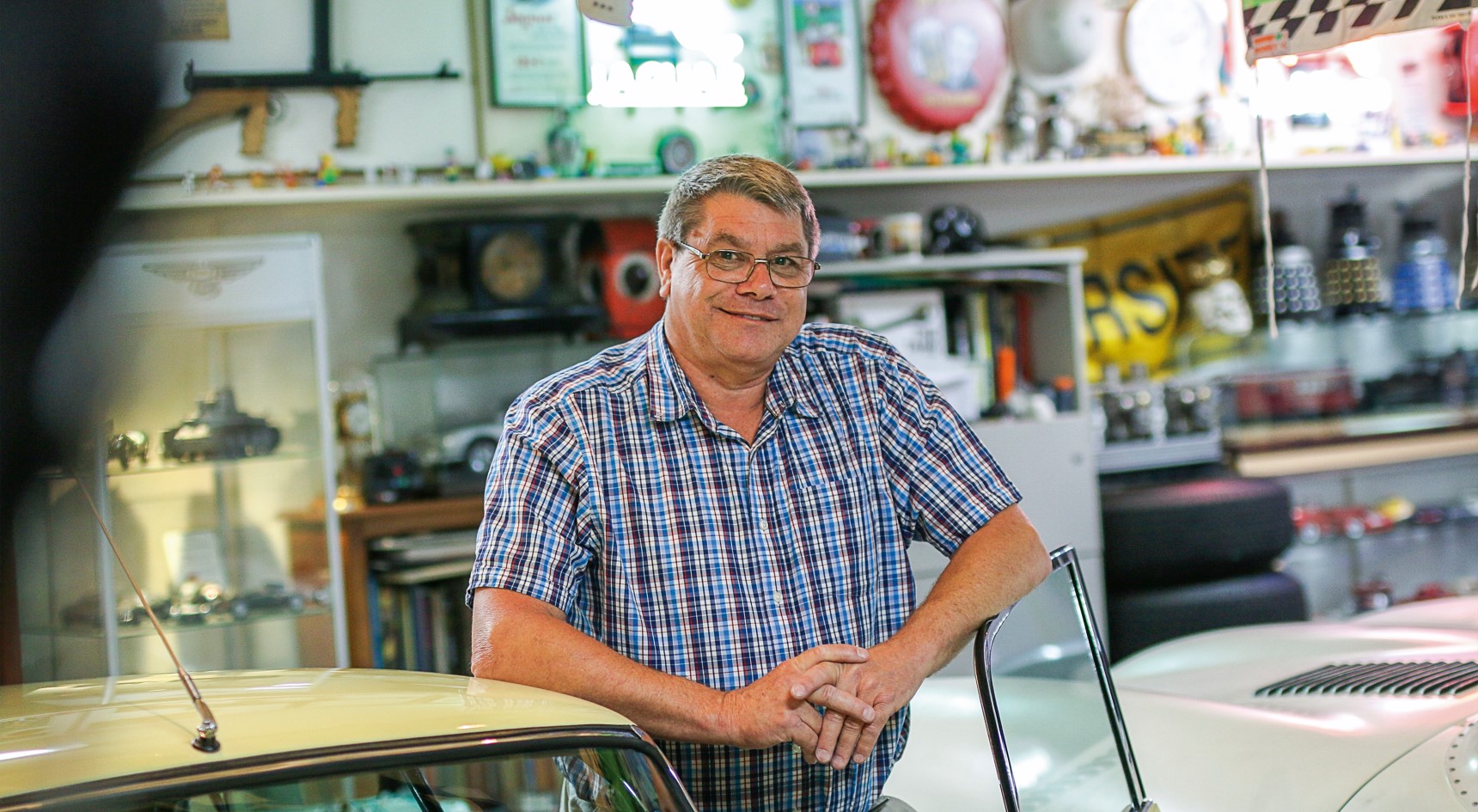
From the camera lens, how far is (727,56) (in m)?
3.97

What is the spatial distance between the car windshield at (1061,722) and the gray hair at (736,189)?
0.61 m

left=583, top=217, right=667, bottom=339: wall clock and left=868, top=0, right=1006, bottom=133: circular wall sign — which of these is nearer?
left=583, top=217, right=667, bottom=339: wall clock

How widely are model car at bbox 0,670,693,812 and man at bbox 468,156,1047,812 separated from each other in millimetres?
274

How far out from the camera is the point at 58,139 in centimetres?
70

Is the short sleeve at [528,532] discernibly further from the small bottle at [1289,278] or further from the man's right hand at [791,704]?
the small bottle at [1289,278]

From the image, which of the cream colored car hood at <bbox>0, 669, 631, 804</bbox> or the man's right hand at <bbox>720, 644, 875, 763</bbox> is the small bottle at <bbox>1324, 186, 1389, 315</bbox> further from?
the cream colored car hood at <bbox>0, 669, 631, 804</bbox>

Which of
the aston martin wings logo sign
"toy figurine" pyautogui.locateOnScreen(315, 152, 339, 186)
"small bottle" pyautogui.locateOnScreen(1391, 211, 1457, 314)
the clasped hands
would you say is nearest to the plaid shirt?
the clasped hands

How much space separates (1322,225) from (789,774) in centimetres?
402

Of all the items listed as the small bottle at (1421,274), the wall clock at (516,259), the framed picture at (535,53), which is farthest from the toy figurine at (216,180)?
the small bottle at (1421,274)

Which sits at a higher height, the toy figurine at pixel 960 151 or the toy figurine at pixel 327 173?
the toy figurine at pixel 960 151

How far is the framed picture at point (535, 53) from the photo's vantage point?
148 inches

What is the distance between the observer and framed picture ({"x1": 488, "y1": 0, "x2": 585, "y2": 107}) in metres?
3.77

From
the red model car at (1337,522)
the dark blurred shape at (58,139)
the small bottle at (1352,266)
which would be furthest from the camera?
the small bottle at (1352,266)

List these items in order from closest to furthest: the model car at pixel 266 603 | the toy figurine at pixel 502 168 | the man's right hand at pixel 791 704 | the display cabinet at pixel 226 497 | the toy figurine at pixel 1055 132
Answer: the man's right hand at pixel 791 704
the display cabinet at pixel 226 497
the model car at pixel 266 603
the toy figurine at pixel 502 168
the toy figurine at pixel 1055 132
